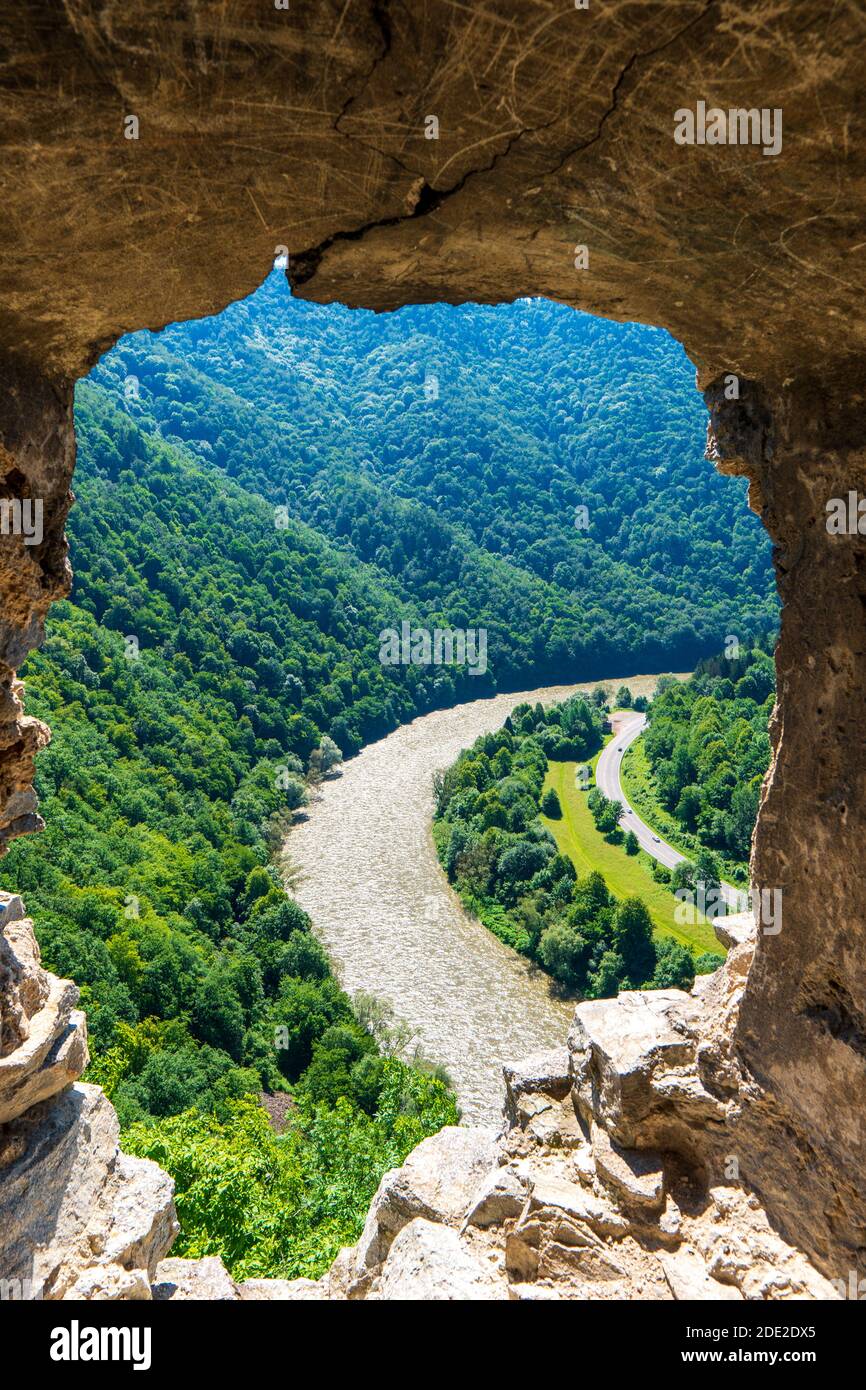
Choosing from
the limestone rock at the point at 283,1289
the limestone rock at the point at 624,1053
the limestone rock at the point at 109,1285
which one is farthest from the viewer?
the limestone rock at the point at 283,1289

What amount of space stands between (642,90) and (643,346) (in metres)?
103

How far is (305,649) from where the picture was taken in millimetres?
61812

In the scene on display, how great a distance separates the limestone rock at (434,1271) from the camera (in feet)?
20.5

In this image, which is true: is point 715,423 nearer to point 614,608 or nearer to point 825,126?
point 825,126

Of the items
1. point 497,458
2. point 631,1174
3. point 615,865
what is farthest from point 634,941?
point 497,458

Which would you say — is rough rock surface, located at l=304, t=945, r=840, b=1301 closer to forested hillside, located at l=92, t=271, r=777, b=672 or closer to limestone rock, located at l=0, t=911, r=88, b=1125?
limestone rock, located at l=0, t=911, r=88, b=1125

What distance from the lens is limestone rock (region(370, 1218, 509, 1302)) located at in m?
6.23

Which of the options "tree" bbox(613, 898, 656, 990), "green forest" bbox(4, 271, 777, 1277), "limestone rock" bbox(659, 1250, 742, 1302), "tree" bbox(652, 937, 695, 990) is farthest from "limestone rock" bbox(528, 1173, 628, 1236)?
"tree" bbox(613, 898, 656, 990)

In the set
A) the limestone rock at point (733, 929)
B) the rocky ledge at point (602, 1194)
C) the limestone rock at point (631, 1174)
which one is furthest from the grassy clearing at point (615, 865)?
the limestone rock at point (631, 1174)

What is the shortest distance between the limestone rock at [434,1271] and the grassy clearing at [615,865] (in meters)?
28.6

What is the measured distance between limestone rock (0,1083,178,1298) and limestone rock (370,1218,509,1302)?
6.30 feet

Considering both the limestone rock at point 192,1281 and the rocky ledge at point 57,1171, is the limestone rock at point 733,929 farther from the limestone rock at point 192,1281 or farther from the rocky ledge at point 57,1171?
the rocky ledge at point 57,1171

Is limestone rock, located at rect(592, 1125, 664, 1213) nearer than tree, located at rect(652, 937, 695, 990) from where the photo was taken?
Yes

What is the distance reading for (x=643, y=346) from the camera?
97.4 metres
